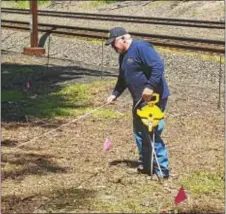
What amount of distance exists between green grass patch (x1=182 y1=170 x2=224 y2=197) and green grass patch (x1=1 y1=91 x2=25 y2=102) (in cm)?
550

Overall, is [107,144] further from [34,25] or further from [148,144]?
[34,25]

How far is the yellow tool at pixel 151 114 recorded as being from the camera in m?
6.27

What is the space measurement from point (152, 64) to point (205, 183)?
1430mm

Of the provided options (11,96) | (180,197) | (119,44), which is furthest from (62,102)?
(180,197)

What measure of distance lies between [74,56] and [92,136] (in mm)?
9384

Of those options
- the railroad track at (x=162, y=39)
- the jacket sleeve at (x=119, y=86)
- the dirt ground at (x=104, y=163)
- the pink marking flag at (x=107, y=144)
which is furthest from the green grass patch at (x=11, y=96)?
the jacket sleeve at (x=119, y=86)

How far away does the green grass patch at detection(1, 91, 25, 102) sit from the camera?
447 inches

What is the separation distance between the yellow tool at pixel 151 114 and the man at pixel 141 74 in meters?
0.07

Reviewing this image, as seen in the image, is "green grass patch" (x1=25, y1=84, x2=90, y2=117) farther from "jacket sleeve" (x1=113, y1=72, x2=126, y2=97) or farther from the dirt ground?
"jacket sleeve" (x1=113, y1=72, x2=126, y2=97)

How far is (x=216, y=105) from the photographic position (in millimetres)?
10711

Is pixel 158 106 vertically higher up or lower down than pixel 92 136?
higher up

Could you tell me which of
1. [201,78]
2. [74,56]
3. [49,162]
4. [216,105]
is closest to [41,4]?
[74,56]

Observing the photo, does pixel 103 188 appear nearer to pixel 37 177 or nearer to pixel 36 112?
pixel 37 177

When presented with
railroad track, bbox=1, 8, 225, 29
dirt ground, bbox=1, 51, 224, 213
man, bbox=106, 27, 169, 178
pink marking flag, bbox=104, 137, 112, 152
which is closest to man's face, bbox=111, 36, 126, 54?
man, bbox=106, 27, 169, 178
